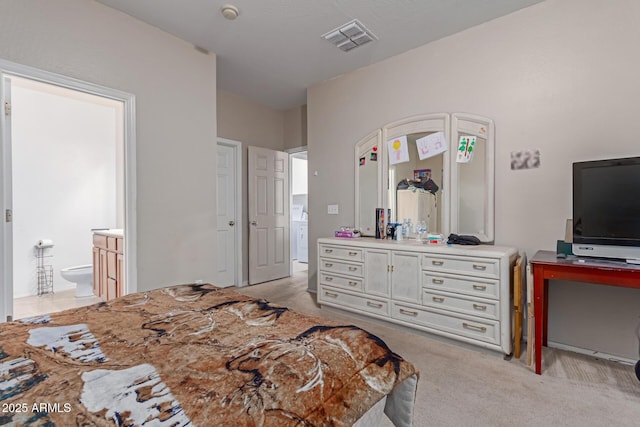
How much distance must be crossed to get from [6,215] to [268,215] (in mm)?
3052

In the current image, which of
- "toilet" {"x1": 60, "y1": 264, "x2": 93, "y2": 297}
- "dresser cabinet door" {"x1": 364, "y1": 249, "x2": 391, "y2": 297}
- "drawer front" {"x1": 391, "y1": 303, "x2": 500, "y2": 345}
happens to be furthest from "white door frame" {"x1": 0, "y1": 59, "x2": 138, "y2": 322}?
"drawer front" {"x1": 391, "y1": 303, "x2": 500, "y2": 345}

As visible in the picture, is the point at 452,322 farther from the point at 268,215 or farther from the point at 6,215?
the point at 6,215

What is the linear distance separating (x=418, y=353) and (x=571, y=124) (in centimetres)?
214

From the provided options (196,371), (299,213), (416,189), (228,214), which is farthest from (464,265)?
(299,213)

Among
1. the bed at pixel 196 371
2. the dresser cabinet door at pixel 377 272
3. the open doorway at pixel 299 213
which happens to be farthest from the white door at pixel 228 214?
the bed at pixel 196 371

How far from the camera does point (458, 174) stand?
289 centimetres

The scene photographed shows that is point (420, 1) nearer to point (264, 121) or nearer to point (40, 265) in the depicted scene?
point (264, 121)

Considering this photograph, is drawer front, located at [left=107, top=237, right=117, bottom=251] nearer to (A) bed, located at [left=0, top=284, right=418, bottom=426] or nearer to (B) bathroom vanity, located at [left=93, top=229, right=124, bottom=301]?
(B) bathroom vanity, located at [left=93, top=229, right=124, bottom=301]

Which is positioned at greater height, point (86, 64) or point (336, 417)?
point (86, 64)

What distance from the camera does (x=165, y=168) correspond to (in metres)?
2.91

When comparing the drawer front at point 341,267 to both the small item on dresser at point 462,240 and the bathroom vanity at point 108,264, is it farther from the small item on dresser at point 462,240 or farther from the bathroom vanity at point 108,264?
the bathroom vanity at point 108,264

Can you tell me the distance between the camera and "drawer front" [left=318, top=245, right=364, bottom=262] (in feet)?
10.0

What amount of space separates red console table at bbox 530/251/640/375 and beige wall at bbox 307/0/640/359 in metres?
0.52

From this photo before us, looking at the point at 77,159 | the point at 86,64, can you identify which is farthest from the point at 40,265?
the point at 86,64
